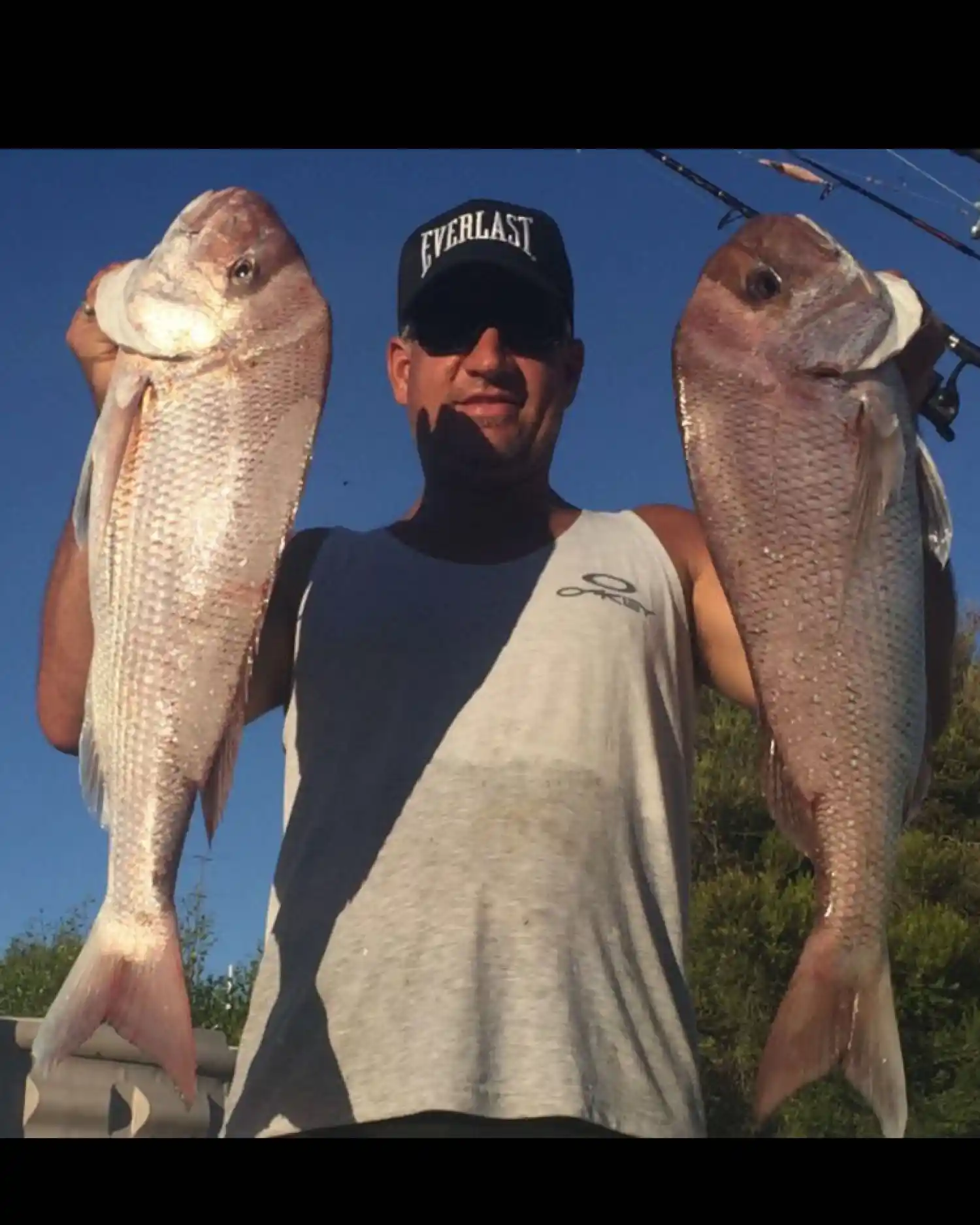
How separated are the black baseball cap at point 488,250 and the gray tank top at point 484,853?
452mm

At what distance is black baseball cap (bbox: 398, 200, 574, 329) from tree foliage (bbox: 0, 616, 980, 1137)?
6025 millimetres

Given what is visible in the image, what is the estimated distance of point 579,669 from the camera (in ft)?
7.01

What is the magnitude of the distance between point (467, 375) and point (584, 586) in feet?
1.40

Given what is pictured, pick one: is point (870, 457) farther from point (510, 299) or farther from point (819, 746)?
point (510, 299)

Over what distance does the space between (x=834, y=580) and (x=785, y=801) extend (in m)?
0.30

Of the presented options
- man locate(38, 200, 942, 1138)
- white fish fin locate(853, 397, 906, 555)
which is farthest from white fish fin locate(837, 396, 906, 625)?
man locate(38, 200, 942, 1138)

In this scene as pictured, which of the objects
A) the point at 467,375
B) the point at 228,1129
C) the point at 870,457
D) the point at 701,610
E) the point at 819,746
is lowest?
the point at 228,1129

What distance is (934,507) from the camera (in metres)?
2.08

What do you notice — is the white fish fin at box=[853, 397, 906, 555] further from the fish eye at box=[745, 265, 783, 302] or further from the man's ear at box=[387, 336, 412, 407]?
the man's ear at box=[387, 336, 412, 407]

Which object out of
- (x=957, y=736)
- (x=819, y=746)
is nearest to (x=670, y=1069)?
(x=819, y=746)

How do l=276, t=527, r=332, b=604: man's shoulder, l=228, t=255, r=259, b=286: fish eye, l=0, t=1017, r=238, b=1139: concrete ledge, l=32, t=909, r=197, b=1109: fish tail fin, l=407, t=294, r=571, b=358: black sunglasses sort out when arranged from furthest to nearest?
l=0, t=1017, r=238, b=1139: concrete ledge
l=407, t=294, r=571, b=358: black sunglasses
l=276, t=527, r=332, b=604: man's shoulder
l=228, t=255, r=259, b=286: fish eye
l=32, t=909, r=197, b=1109: fish tail fin

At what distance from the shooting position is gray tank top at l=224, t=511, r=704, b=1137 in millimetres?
1944

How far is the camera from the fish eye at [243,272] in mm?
2129

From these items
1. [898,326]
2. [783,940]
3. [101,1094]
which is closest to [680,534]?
[898,326]
